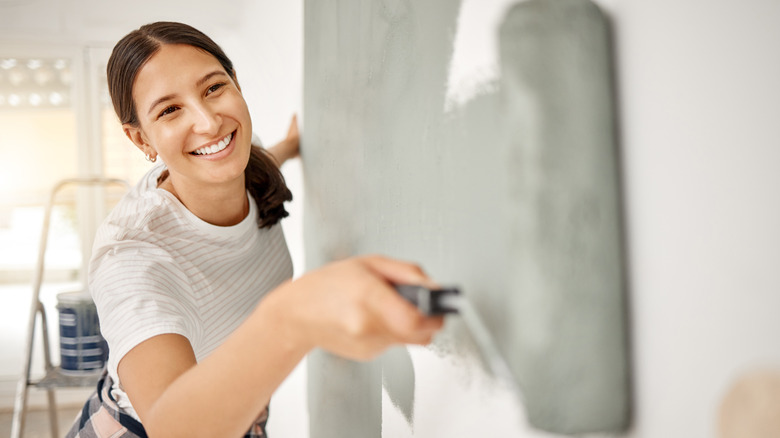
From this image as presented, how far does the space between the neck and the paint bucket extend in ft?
4.27

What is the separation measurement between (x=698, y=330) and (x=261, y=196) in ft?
3.58

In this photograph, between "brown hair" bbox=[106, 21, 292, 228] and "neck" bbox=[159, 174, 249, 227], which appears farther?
"neck" bbox=[159, 174, 249, 227]

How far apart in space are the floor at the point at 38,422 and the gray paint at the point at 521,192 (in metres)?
3.14

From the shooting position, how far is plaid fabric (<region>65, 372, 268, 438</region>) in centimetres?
123

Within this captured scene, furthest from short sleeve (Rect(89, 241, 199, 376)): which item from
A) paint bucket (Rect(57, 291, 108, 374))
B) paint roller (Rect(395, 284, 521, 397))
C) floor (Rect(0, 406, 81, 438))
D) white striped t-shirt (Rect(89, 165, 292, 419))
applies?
floor (Rect(0, 406, 81, 438))

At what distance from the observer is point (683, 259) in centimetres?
39

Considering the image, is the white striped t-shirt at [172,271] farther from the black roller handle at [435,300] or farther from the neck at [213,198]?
the black roller handle at [435,300]

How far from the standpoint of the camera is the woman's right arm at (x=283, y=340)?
18.1 inches

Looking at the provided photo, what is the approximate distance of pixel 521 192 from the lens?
0.46 m

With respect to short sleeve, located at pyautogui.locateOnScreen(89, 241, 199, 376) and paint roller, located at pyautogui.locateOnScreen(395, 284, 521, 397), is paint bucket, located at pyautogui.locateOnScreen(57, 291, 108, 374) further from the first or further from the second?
paint roller, located at pyautogui.locateOnScreen(395, 284, 521, 397)

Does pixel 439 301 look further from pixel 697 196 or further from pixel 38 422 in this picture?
pixel 38 422

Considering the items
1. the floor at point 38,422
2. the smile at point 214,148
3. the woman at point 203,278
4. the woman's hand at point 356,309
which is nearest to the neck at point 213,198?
the woman at point 203,278

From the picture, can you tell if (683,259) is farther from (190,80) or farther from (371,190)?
(190,80)

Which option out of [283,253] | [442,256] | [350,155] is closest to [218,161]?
[350,155]
